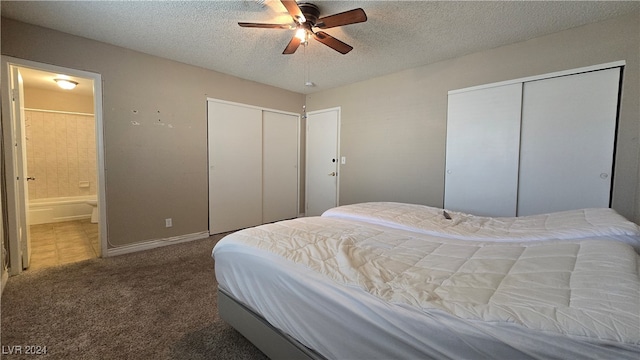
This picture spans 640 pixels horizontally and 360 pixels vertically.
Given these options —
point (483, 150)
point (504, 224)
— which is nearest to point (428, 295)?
point (504, 224)

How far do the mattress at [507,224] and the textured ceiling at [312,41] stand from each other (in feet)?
5.64

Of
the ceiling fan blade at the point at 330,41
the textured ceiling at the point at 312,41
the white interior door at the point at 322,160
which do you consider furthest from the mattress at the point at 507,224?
the white interior door at the point at 322,160

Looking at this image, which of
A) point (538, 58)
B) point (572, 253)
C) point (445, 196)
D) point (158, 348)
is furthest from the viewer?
point (445, 196)

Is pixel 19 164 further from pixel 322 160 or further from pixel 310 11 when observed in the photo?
pixel 322 160

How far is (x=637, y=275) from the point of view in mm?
935

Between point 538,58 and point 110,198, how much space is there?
16.0ft

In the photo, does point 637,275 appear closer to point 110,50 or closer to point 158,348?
point 158,348

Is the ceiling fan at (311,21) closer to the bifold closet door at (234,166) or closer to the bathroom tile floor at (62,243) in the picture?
the bifold closet door at (234,166)

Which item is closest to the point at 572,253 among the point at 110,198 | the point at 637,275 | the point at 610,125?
the point at 637,275

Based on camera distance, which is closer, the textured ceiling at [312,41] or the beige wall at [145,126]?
the textured ceiling at [312,41]

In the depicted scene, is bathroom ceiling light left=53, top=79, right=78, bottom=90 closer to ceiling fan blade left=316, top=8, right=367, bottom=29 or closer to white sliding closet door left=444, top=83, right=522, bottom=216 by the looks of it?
ceiling fan blade left=316, top=8, right=367, bottom=29

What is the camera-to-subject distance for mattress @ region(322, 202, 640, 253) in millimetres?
1439

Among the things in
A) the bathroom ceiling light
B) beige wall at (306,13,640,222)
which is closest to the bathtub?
the bathroom ceiling light

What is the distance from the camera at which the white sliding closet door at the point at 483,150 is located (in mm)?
2875
